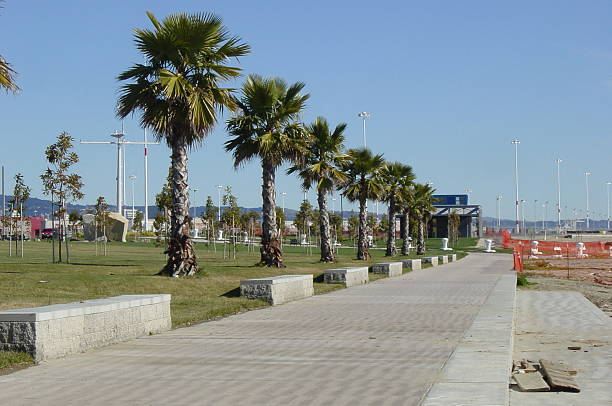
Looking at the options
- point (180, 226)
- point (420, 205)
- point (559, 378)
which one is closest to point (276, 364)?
point (559, 378)

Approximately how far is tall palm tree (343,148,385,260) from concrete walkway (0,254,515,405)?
98.9 ft

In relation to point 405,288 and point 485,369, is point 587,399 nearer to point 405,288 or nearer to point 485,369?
point 485,369

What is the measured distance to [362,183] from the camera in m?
46.9

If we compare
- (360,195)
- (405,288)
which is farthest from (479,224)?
(405,288)

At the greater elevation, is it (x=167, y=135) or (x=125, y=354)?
(x=167, y=135)

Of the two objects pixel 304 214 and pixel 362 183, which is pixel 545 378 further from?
pixel 304 214

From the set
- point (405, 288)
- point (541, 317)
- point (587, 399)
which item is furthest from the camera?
point (405, 288)

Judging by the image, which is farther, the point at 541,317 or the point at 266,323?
the point at 541,317

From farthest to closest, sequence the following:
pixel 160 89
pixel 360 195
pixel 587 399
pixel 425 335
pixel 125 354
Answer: pixel 360 195 → pixel 160 89 → pixel 425 335 → pixel 125 354 → pixel 587 399

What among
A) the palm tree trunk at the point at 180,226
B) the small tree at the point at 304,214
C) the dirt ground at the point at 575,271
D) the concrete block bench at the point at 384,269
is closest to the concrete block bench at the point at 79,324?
the palm tree trunk at the point at 180,226

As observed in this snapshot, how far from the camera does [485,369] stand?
8703mm

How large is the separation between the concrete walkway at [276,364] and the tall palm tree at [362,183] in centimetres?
3015

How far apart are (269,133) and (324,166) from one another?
8.99 m

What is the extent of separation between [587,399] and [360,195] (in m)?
38.8
